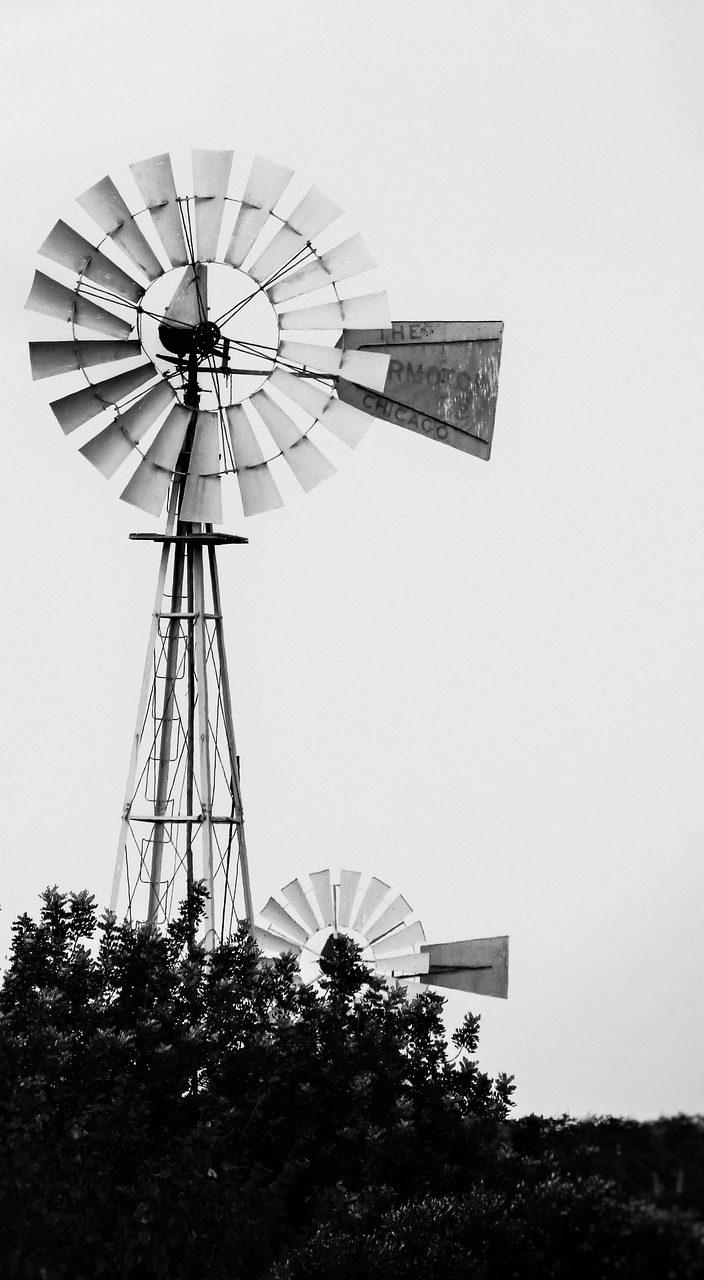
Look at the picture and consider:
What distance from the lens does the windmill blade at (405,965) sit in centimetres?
2003

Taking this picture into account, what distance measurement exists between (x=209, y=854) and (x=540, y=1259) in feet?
21.5

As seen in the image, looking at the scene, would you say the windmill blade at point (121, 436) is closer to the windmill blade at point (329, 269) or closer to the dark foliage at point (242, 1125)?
the windmill blade at point (329, 269)

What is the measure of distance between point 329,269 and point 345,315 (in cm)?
45

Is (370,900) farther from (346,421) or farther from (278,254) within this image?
(278,254)

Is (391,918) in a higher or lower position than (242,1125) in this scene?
higher

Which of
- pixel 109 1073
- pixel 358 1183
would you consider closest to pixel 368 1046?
pixel 358 1183

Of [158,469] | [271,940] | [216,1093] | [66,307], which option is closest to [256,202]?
[66,307]

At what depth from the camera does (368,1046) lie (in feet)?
49.1

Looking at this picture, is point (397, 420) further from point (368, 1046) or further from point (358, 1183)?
point (358, 1183)

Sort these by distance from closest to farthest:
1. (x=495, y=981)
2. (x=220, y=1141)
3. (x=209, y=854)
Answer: (x=220, y=1141)
(x=209, y=854)
(x=495, y=981)

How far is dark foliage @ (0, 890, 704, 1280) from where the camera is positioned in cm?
1177

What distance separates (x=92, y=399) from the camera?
1645cm

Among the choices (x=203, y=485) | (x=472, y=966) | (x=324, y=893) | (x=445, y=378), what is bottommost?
(x=472, y=966)

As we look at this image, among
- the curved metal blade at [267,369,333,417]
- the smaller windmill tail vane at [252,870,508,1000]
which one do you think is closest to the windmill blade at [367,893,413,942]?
the smaller windmill tail vane at [252,870,508,1000]
